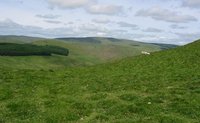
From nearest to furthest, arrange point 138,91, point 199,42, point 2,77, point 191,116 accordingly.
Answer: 1. point 191,116
2. point 138,91
3. point 2,77
4. point 199,42

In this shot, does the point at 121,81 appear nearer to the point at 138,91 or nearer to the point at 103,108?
the point at 138,91

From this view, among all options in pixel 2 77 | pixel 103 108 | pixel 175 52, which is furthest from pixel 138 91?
pixel 175 52

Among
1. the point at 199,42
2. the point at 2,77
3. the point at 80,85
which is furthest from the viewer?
the point at 199,42

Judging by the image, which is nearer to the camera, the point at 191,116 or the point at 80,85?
the point at 191,116

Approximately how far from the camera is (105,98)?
30344mm

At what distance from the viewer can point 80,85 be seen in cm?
3819

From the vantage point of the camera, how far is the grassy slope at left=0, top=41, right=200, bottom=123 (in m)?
24.9

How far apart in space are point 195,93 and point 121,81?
10.8 m

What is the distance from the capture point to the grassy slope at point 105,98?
2494cm

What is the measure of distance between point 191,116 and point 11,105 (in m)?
13.2

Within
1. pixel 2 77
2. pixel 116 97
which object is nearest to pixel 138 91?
pixel 116 97

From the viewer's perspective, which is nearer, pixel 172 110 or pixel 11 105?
pixel 172 110

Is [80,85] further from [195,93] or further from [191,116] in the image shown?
[191,116]

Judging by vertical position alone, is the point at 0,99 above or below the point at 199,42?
below
